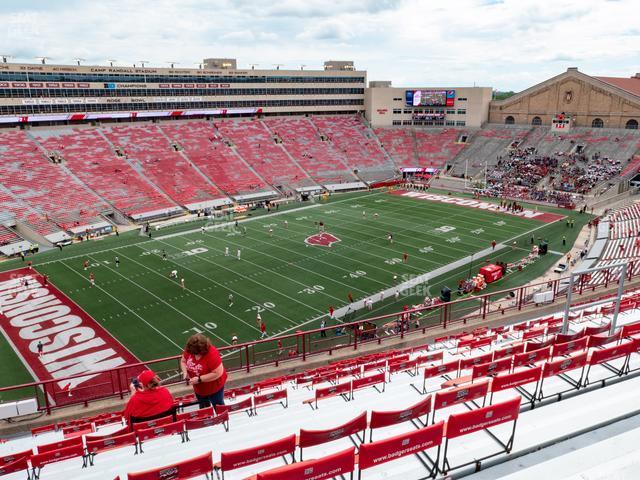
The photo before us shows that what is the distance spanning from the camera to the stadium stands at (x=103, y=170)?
48500 millimetres

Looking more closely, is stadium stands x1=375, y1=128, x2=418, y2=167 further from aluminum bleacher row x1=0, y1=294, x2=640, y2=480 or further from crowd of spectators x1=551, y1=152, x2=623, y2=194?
aluminum bleacher row x1=0, y1=294, x2=640, y2=480

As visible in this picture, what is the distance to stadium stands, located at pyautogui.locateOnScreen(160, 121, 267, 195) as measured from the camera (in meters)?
56.6

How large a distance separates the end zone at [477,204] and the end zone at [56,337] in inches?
1514

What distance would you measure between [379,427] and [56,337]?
73.3 feet

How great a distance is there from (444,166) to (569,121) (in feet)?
58.3

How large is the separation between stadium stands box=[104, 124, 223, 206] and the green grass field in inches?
356

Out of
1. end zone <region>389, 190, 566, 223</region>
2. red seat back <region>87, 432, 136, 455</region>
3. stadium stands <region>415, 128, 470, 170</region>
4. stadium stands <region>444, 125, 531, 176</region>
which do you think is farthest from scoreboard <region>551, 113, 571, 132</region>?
red seat back <region>87, 432, 136, 455</region>

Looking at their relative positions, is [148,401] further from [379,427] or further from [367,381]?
[367,381]

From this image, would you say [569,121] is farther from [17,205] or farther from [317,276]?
[17,205]

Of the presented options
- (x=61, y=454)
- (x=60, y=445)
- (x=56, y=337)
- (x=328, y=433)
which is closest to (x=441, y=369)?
(x=328, y=433)

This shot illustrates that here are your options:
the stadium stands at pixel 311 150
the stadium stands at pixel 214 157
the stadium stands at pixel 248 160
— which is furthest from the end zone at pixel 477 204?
the stadium stands at pixel 214 157

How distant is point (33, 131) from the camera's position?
54.6 m

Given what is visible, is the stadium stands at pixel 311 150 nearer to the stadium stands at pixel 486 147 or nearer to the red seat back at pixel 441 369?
the stadium stands at pixel 486 147

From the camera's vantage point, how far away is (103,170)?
52406 millimetres
